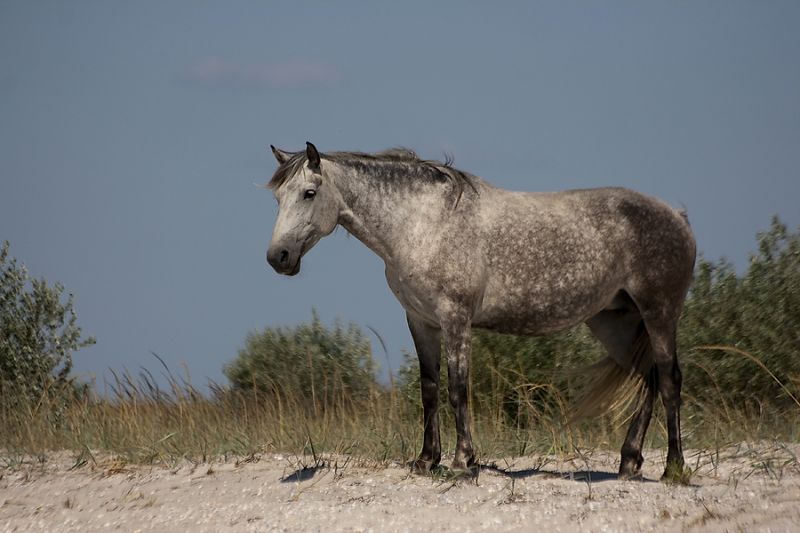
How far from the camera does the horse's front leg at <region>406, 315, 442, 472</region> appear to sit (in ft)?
29.1

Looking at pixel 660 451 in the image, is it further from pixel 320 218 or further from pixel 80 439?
pixel 80 439

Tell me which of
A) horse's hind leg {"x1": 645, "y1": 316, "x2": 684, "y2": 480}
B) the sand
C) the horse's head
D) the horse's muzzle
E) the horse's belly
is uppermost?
the horse's head

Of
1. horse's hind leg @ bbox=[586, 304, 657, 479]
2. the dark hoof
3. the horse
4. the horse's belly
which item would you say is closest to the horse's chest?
the horse

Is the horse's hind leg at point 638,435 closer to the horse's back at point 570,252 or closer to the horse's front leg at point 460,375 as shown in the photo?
the horse's back at point 570,252

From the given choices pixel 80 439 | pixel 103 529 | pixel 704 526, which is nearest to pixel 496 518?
pixel 704 526

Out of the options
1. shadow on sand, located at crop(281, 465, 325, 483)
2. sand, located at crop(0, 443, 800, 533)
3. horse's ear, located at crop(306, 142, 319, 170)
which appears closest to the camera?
sand, located at crop(0, 443, 800, 533)

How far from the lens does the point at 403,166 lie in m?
8.84

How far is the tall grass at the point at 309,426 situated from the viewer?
32.8ft

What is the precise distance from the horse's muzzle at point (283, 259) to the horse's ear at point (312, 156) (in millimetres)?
653

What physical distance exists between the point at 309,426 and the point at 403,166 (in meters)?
3.13

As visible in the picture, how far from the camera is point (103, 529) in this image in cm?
812

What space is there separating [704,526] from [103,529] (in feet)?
13.7

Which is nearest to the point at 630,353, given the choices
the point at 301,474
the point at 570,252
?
the point at 570,252

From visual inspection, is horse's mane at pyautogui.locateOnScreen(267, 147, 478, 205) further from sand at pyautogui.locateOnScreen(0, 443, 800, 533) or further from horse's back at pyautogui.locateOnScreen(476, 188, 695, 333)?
sand at pyautogui.locateOnScreen(0, 443, 800, 533)
